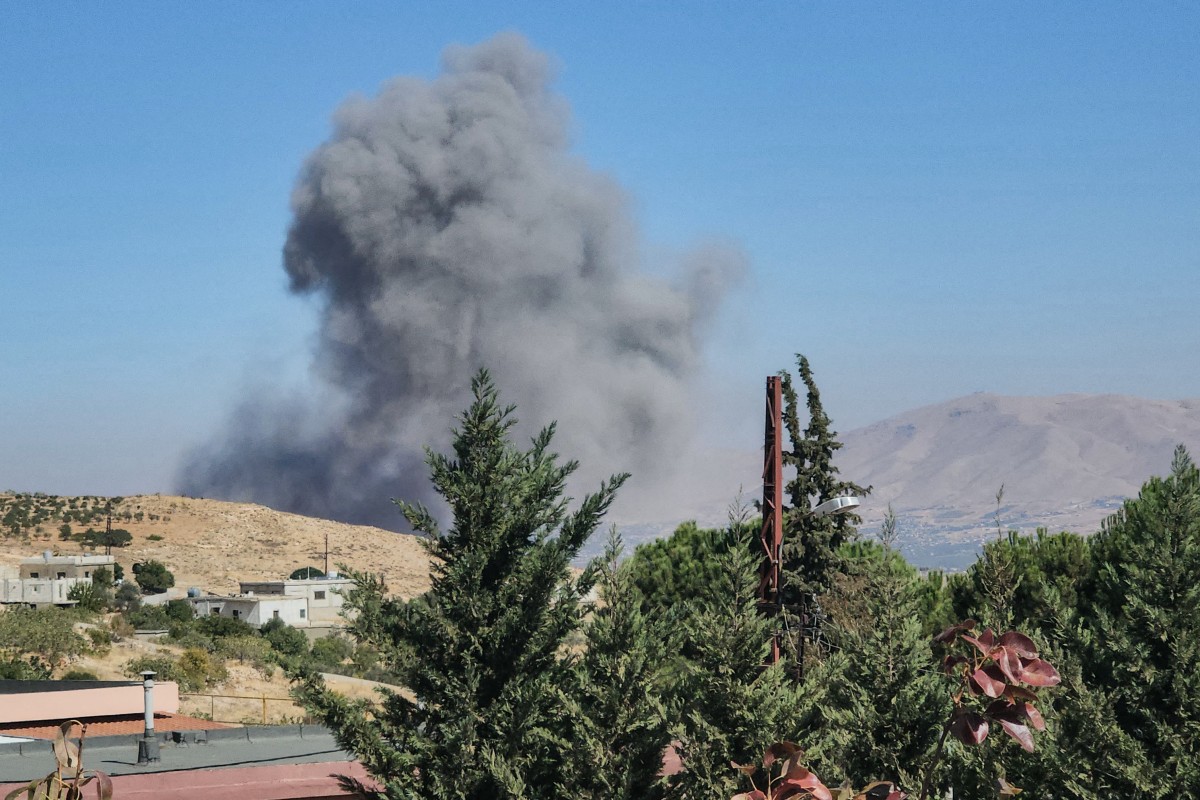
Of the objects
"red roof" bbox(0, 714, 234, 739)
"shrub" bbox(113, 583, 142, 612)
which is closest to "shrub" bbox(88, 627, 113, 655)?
"shrub" bbox(113, 583, 142, 612)

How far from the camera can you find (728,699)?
22.9 ft

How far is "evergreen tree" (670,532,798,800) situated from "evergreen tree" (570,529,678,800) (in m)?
0.17

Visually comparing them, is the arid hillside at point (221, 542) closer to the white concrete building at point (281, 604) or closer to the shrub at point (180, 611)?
the white concrete building at point (281, 604)

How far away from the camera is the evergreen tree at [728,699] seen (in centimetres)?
686

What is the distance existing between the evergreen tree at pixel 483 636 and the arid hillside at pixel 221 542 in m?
49.6

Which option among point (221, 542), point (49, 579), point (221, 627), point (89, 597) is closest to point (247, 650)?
point (221, 627)

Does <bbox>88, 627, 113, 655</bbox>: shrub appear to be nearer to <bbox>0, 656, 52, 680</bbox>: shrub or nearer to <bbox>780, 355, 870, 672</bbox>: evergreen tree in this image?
<bbox>0, 656, 52, 680</bbox>: shrub

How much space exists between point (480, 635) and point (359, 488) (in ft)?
322

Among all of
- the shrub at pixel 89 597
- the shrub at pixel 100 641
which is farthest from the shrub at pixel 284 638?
the shrub at pixel 89 597

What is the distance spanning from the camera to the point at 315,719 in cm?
736

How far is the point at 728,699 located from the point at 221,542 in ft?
215

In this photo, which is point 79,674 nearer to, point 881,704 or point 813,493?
point 813,493

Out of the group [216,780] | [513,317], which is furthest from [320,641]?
[513,317]

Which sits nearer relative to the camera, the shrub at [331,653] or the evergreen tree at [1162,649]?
the evergreen tree at [1162,649]
